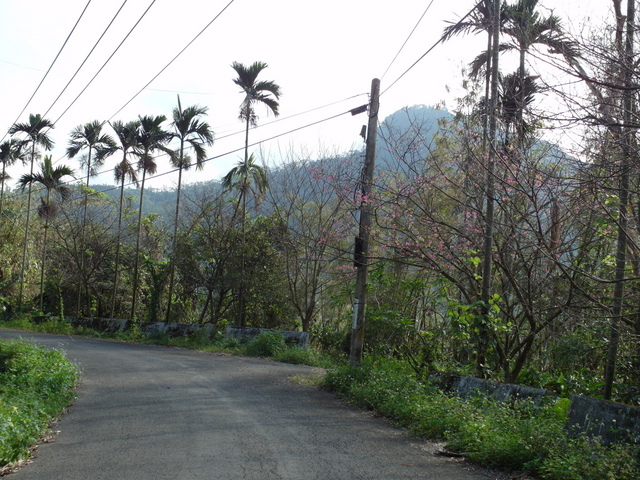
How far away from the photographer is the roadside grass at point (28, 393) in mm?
7070

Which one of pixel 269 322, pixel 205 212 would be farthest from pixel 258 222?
pixel 269 322

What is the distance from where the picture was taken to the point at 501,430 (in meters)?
7.51

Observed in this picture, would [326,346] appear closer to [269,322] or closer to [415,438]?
[269,322]

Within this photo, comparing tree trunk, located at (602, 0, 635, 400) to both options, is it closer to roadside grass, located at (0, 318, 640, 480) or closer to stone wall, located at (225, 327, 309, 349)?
roadside grass, located at (0, 318, 640, 480)

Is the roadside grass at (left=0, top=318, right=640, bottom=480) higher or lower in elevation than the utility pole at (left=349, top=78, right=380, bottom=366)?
lower

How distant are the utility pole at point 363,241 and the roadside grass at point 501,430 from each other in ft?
6.33

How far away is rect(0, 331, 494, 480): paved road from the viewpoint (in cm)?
645

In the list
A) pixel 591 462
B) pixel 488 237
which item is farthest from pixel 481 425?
pixel 488 237

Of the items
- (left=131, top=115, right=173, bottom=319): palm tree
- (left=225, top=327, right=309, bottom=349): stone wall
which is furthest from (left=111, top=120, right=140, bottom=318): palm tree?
(left=225, top=327, right=309, bottom=349): stone wall

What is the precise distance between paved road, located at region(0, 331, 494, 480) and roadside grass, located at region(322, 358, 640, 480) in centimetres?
39

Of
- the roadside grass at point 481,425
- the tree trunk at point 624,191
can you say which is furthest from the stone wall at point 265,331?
the tree trunk at point 624,191

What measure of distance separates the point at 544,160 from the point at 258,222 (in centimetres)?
1697

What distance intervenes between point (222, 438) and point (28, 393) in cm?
416

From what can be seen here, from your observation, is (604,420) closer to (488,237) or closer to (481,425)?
(481,425)
